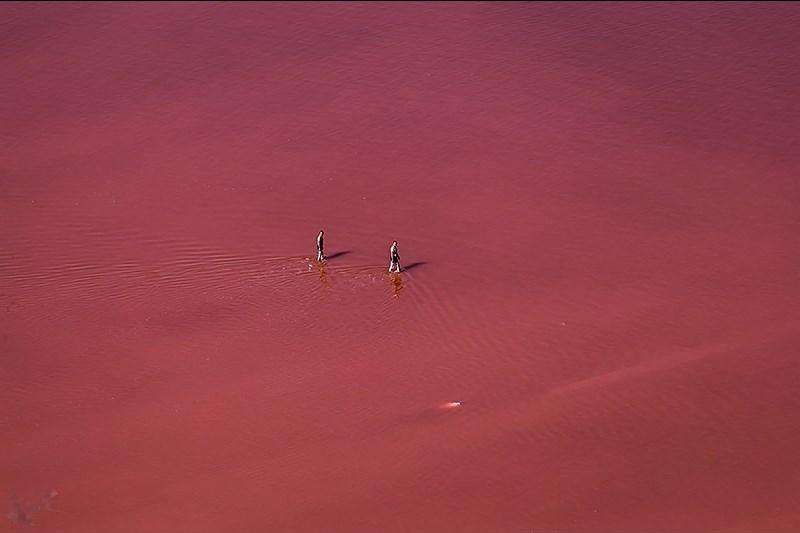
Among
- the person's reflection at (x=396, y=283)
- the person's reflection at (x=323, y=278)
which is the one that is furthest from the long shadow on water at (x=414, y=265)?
the person's reflection at (x=323, y=278)

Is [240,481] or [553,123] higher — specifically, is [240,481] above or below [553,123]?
below

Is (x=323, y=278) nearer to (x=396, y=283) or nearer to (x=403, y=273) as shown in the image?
(x=396, y=283)

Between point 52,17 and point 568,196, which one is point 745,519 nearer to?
point 568,196

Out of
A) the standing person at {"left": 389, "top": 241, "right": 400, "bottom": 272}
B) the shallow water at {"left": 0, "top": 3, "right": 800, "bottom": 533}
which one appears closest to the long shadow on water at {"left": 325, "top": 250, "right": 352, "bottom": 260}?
the shallow water at {"left": 0, "top": 3, "right": 800, "bottom": 533}

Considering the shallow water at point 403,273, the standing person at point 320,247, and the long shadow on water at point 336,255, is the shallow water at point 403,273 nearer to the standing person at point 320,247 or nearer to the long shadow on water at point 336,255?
the long shadow on water at point 336,255

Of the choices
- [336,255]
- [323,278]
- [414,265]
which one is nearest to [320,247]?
[323,278]

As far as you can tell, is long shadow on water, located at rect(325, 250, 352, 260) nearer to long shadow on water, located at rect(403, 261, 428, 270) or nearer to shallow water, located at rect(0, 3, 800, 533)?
shallow water, located at rect(0, 3, 800, 533)

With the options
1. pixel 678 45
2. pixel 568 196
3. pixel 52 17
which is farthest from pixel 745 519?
pixel 52 17

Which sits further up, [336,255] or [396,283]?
[336,255]
